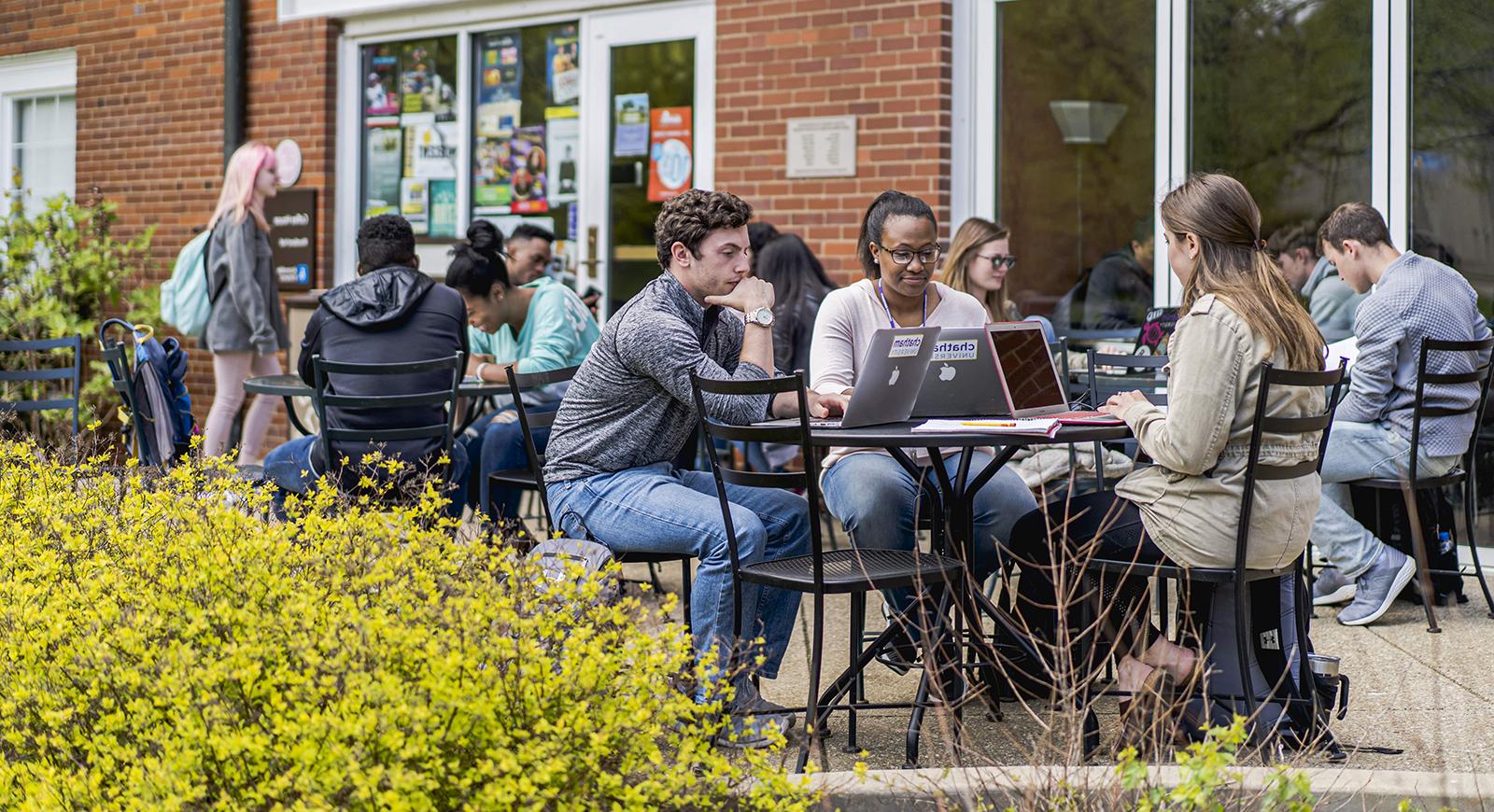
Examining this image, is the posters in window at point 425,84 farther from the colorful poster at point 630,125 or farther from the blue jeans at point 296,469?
the blue jeans at point 296,469

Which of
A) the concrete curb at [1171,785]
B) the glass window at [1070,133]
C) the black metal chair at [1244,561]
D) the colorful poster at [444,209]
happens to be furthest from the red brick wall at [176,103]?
the concrete curb at [1171,785]

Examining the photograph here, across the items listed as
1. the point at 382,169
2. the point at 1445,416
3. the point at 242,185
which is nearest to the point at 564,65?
the point at 382,169

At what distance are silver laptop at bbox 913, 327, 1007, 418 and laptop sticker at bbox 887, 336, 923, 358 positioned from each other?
0.41 ft

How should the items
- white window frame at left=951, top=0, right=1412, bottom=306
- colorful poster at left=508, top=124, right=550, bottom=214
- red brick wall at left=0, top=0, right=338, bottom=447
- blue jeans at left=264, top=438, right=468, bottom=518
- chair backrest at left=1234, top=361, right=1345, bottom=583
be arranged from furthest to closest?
1. red brick wall at left=0, top=0, right=338, bottom=447
2. colorful poster at left=508, top=124, right=550, bottom=214
3. white window frame at left=951, top=0, right=1412, bottom=306
4. blue jeans at left=264, top=438, right=468, bottom=518
5. chair backrest at left=1234, top=361, right=1345, bottom=583

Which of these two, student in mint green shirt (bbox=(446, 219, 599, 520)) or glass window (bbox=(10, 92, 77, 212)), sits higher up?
glass window (bbox=(10, 92, 77, 212))

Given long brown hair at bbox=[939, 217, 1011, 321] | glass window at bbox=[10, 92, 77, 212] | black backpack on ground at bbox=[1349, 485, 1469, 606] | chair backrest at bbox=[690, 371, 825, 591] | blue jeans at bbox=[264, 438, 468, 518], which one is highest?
glass window at bbox=[10, 92, 77, 212]

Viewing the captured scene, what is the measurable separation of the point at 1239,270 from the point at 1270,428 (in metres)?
0.38

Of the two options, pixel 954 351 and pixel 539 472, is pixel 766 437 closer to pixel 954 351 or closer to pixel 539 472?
pixel 954 351

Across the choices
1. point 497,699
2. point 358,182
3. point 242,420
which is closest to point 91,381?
point 242,420

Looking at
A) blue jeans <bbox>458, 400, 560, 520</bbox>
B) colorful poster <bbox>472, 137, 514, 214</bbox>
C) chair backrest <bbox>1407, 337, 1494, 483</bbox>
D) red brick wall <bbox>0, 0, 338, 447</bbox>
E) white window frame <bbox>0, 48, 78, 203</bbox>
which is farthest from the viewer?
white window frame <bbox>0, 48, 78, 203</bbox>

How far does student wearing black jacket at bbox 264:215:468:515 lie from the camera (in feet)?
17.6

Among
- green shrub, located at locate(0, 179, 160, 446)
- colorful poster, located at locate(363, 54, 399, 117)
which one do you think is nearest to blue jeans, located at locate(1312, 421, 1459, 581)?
colorful poster, located at locate(363, 54, 399, 117)

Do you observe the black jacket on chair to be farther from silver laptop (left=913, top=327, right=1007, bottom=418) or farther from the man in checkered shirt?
the man in checkered shirt

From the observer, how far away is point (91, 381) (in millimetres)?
9828
